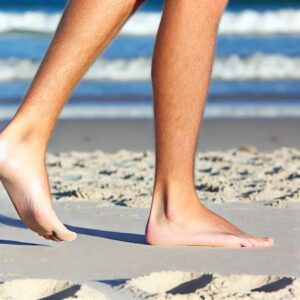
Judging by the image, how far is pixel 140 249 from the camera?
96.5 inches

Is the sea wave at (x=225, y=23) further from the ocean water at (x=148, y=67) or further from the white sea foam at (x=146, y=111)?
the white sea foam at (x=146, y=111)

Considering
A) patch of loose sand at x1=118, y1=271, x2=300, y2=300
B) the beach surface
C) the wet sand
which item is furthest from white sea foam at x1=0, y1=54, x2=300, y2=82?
patch of loose sand at x1=118, y1=271, x2=300, y2=300

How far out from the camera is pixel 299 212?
291 cm

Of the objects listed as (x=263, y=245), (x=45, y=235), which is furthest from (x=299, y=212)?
(x=45, y=235)

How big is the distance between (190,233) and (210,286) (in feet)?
1.42

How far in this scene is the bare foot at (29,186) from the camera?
2299mm

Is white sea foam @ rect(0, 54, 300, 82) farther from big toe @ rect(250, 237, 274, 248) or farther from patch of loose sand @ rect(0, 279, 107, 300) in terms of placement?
patch of loose sand @ rect(0, 279, 107, 300)

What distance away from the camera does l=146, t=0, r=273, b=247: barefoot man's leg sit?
238 centimetres

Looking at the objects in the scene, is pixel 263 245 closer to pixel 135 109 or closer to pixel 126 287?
pixel 126 287

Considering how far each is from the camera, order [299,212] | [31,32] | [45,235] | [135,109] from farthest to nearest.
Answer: [31,32] → [135,109] → [299,212] → [45,235]

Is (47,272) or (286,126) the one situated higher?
(286,126)

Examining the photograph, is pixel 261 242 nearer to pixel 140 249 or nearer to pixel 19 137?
pixel 140 249

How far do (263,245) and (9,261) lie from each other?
654 mm

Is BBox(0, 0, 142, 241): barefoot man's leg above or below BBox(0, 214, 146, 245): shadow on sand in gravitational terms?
above
